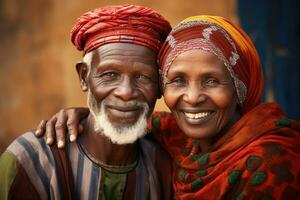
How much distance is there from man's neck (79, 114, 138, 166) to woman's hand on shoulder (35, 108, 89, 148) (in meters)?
0.08

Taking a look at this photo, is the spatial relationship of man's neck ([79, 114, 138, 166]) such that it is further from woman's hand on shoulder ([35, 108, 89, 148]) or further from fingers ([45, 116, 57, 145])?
fingers ([45, 116, 57, 145])

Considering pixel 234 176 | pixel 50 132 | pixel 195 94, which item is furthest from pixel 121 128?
pixel 234 176

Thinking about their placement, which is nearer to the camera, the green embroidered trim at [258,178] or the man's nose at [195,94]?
the green embroidered trim at [258,178]

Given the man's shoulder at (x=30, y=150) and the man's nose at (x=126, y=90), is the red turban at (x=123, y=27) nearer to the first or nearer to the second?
the man's nose at (x=126, y=90)

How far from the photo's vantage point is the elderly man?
10.5 ft

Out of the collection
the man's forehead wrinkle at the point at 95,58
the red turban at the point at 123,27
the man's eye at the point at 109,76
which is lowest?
the man's eye at the point at 109,76

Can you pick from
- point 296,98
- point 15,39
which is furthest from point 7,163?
point 15,39

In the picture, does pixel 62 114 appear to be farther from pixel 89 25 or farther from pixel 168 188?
pixel 168 188

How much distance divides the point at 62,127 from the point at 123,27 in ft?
2.50

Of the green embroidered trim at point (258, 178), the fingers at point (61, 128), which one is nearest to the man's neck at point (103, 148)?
the fingers at point (61, 128)

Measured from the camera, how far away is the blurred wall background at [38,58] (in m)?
7.75

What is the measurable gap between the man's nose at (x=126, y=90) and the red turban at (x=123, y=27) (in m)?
0.26

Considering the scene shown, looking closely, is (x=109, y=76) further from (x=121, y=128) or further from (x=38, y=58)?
(x=38, y=58)

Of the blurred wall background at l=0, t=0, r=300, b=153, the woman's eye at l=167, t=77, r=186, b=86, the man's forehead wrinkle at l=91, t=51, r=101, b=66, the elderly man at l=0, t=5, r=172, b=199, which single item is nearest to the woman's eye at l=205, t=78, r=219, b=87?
the woman's eye at l=167, t=77, r=186, b=86
